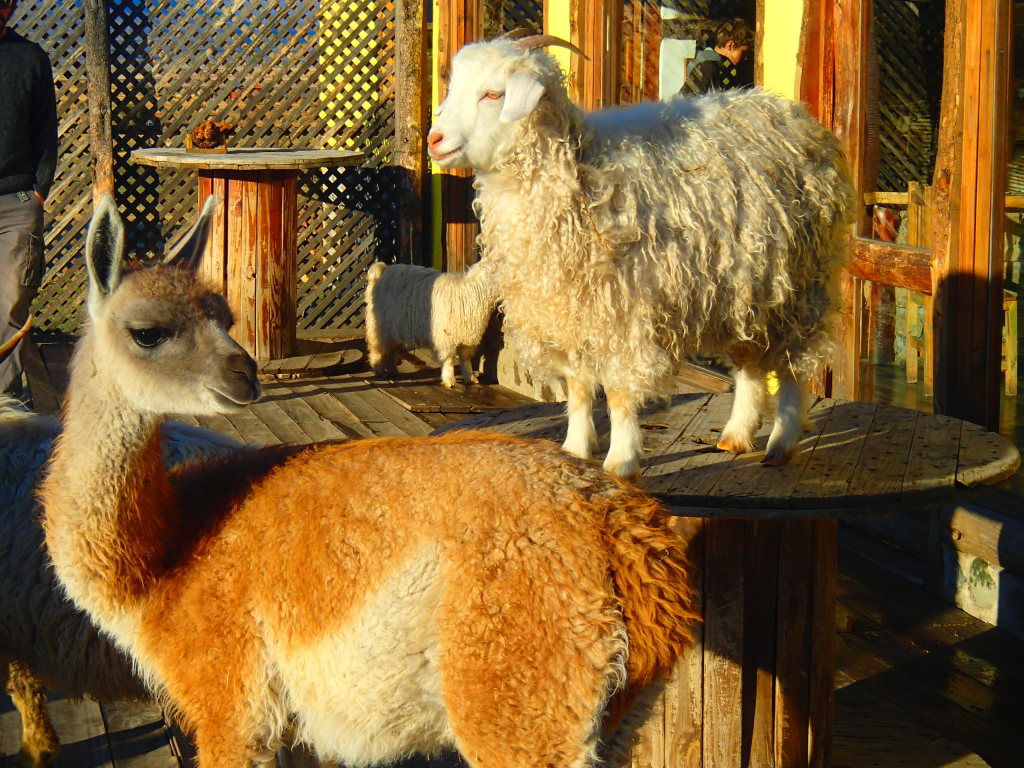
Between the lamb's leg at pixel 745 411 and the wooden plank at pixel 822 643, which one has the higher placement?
the lamb's leg at pixel 745 411

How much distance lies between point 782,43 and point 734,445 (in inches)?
117

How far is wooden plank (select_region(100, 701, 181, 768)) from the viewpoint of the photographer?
3975mm

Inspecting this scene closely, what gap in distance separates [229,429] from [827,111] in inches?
171

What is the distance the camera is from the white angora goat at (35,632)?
3541mm

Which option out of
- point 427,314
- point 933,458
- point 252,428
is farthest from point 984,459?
point 427,314

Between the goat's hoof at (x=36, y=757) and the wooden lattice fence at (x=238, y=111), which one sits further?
the wooden lattice fence at (x=238, y=111)

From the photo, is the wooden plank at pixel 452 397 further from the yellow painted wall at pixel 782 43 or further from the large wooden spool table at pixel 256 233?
the yellow painted wall at pixel 782 43

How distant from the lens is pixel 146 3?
37.8ft

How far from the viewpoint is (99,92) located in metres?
11.3

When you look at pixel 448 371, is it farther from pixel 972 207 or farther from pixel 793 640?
pixel 793 640

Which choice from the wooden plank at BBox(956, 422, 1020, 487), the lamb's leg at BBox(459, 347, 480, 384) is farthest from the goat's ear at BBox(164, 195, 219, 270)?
the lamb's leg at BBox(459, 347, 480, 384)

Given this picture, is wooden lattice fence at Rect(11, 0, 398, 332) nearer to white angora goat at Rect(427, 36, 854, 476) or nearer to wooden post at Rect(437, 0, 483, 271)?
wooden post at Rect(437, 0, 483, 271)

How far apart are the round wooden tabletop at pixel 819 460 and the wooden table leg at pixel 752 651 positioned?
8.0 inches

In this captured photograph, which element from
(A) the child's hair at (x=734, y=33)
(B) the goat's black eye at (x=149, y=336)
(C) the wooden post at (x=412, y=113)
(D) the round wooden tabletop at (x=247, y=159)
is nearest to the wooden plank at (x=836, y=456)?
(B) the goat's black eye at (x=149, y=336)
